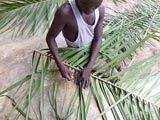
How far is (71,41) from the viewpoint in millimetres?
1381

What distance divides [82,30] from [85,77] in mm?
232

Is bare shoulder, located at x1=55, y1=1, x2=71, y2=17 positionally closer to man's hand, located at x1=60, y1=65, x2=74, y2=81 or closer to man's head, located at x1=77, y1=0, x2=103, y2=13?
man's head, located at x1=77, y1=0, x2=103, y2=13

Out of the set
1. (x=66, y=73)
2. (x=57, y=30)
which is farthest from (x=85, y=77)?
(x=57, y=30)

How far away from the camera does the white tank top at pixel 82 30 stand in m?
1.25

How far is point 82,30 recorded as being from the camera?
51.8 inches

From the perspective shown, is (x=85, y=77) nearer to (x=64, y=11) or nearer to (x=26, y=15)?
(x=64, y=11)

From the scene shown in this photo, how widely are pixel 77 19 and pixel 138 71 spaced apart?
0.32 m

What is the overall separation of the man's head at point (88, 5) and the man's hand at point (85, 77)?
0.23 m

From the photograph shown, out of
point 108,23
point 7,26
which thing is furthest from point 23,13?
point 108,23

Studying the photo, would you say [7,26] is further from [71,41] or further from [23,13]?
[71,41]

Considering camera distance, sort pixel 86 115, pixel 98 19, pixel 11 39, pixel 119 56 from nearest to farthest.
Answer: pixel 86 115, pixel 119 56, pixel 98 19, pixel 11 39

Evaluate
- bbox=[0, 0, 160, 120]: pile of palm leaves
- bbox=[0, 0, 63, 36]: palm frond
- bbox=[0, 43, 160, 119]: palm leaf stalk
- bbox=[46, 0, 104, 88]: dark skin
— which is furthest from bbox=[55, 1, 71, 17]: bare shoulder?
bbox=[0, 0, 63, 36]: palm frond

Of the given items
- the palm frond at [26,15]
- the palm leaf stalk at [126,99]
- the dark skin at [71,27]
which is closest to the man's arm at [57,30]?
the dark skin at [71,27]

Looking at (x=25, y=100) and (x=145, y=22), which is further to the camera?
(x=145, y=22)
